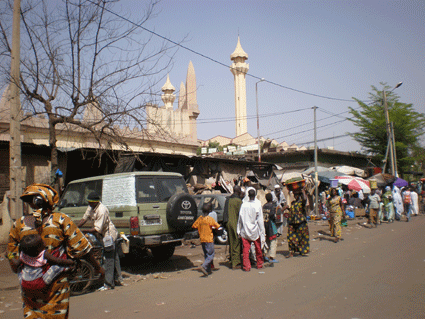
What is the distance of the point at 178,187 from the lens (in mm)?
9055

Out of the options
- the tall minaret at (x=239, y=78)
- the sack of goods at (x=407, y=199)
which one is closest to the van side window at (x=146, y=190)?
the sack of goods at (x=407, y=199)

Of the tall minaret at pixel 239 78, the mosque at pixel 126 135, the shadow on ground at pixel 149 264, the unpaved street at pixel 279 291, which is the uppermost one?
the tall minaret at pixel 239 78

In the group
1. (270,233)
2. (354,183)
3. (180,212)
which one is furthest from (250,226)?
(354,183)

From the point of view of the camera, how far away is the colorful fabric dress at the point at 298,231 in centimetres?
970

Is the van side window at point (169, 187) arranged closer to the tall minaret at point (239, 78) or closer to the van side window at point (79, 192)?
the van side window at point (79, 192)

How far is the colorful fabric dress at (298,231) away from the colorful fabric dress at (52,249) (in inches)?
281

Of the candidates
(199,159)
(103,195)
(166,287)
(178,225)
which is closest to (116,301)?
(166,287)

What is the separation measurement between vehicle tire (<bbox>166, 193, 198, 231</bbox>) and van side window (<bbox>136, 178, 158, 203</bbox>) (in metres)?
0.44

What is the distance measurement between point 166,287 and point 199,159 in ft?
31.5

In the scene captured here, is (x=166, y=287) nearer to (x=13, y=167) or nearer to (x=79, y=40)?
(x=13, y=167)

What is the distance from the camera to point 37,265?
3.05 metres

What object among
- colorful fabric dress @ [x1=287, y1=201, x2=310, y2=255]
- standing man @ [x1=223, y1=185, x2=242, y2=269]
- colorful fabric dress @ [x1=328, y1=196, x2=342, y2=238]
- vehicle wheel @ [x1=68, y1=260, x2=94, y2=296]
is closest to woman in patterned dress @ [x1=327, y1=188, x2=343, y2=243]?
colorful fabric dress @ [x1=328, y1=196, x2=342, y2=238]

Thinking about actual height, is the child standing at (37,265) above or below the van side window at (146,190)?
below

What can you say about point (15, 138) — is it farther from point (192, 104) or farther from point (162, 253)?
point (192, 104)
